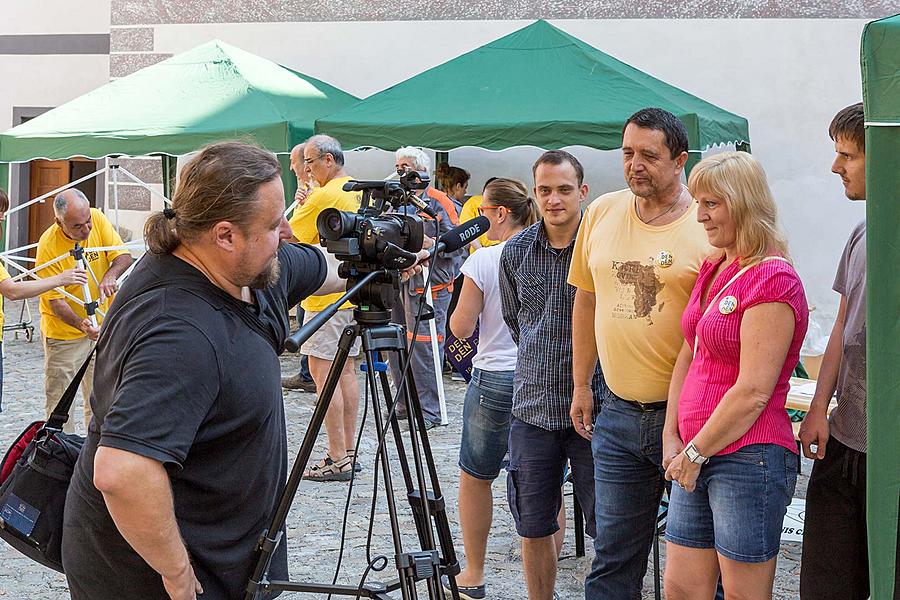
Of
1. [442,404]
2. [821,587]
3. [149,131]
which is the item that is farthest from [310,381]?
[821,587]

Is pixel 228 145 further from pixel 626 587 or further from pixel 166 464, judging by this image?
pixel 626 587

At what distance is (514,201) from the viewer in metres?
4.29

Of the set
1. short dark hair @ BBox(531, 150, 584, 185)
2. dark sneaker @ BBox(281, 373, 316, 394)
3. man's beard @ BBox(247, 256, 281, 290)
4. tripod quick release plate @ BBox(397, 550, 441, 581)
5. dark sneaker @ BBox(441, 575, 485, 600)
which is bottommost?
dark sneaker @ BBox(441, 575, 485, 600)

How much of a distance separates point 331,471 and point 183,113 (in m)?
4.71

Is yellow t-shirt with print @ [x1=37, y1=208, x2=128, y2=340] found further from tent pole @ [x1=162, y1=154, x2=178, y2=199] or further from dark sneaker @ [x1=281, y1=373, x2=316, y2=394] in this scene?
tent pole @ [x1=162, y1=154, x2=178, y2=199]

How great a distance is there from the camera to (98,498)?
2.18 metres

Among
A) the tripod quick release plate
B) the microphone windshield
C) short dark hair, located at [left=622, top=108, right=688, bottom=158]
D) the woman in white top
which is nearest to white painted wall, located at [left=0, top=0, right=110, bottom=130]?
the woman in white top

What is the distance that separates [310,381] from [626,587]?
18.6 ft

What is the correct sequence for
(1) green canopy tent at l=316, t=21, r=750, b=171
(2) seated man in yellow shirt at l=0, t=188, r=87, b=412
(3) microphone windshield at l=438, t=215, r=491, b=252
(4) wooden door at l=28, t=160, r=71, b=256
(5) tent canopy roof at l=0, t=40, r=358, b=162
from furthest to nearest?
(4) wooden door at l=28, t=160, r=71, b=256 → (5) tent canopy roof at l=0, t=40, r=358, b=162 → (1) green canopy tent at l=316, t=21, r=750, b=171 → (2) seated man in yellow shirt at l=0, t=188, r=87, b=412 → (3) microphone windshield at l=438, t=215, r=491, b=252

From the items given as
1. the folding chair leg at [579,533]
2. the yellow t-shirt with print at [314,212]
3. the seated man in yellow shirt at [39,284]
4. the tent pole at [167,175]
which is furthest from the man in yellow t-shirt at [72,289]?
the tent pole at [167,175]

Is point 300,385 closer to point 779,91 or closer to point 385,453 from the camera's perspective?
point 779,91

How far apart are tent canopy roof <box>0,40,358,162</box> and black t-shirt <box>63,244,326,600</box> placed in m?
6.39

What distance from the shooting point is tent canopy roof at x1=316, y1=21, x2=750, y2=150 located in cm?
772

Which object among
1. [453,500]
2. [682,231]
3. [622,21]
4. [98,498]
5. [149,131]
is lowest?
[453,500]
